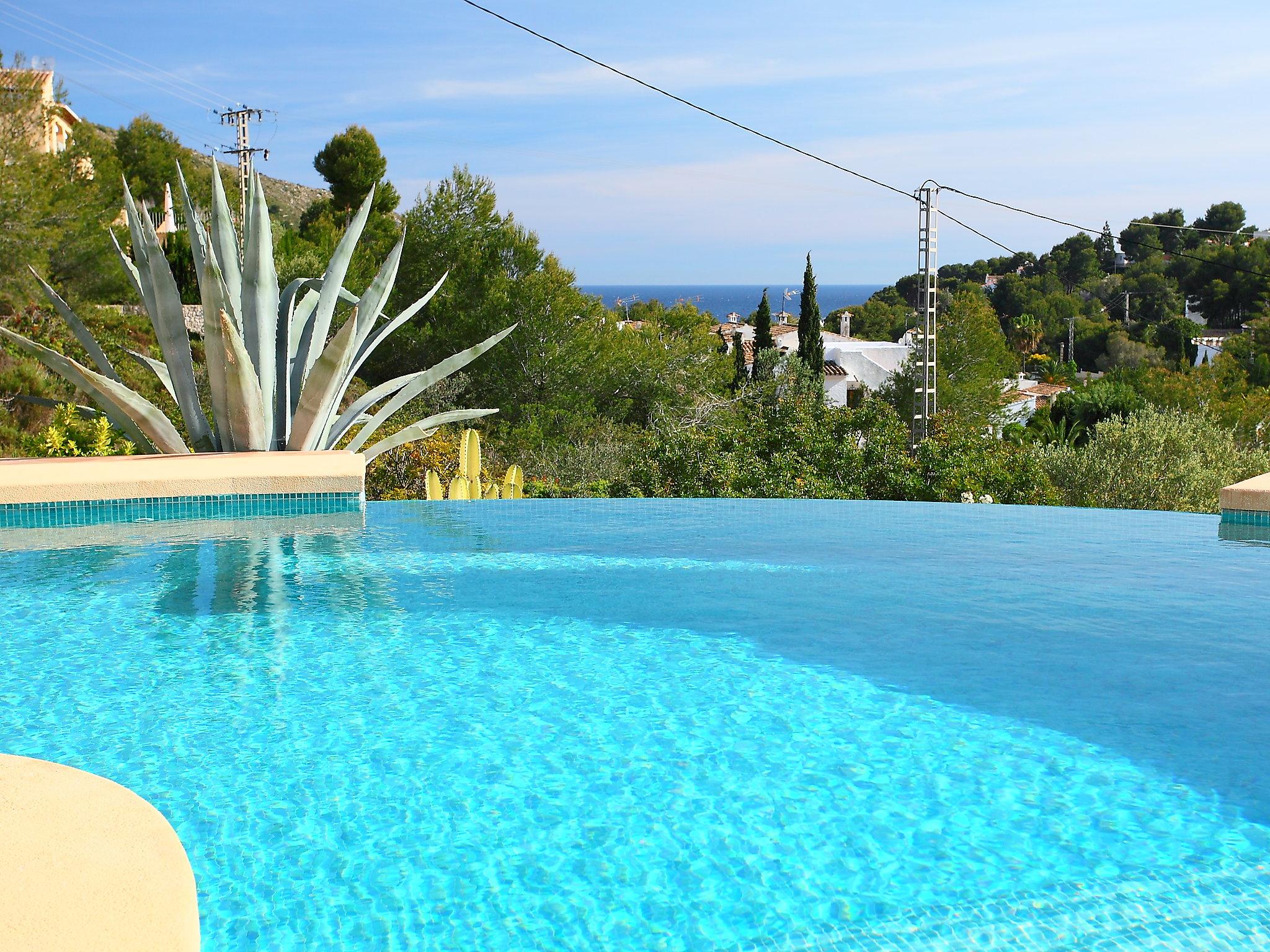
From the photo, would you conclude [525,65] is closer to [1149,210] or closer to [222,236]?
[222,236]

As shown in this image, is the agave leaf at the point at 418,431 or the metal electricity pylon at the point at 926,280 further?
the metal electricity pylon at the point at 926,280

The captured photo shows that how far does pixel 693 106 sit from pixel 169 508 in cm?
1101

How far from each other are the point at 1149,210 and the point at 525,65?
67346 mm

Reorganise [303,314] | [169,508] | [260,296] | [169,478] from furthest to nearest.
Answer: [303,314]
[260,296]
[169,508]
[169,478]

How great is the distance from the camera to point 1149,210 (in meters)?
81.2

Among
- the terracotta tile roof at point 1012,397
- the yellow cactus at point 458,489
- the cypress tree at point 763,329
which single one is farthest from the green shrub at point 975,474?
the terracotta tile roof at point 1012,397

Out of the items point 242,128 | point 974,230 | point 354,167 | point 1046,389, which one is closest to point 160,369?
point 974,230

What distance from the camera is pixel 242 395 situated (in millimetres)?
7539

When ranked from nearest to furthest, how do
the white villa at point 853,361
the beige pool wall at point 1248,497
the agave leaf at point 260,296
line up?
the beige pool wall at point 1248,497 < the agave leaf at point 260,296 < the white villa at point 853,361

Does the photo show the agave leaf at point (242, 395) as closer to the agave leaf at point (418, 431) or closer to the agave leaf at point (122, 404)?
the agave leaf at point (122, 404)

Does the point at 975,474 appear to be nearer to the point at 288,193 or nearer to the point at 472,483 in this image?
the point at 472,483

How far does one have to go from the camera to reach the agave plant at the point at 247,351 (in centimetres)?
729

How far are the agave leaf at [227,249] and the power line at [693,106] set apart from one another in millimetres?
4823

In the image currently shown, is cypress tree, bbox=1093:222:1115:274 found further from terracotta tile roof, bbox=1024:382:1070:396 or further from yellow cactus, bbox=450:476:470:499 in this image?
yellow cactus, bbox=450:476:470:499
